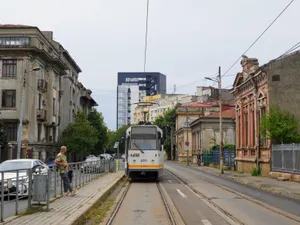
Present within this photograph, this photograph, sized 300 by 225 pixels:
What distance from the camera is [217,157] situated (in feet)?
181

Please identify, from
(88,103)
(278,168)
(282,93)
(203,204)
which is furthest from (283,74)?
(88,103)

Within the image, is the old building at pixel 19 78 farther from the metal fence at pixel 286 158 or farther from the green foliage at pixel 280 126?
the metal fence at pixel 286 158

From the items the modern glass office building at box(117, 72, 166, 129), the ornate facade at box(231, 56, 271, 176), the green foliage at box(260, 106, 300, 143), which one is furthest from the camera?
the modern glass office building at box(117, 72, 166, 129)

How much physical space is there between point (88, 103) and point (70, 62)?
2064 cm

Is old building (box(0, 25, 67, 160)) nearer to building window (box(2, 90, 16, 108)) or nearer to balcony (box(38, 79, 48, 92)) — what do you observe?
building window (box(2, 90, 16, 108))

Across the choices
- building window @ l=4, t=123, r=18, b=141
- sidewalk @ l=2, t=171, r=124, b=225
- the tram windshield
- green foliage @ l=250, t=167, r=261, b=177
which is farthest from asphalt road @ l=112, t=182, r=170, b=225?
building window @ l=4, t=123, r=18, b=141

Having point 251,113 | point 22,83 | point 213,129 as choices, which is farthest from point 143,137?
point 213,129

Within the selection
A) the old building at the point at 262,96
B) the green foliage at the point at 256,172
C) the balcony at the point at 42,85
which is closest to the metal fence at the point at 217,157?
the old building at the point at 262,96

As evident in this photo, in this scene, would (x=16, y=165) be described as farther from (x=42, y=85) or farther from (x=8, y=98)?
(x=42, y=85)

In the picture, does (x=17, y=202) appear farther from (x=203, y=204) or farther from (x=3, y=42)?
(x=3, y=42)

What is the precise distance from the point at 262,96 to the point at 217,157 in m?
22.0

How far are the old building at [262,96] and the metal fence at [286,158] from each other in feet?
4.54

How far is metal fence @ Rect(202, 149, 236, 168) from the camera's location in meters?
47.1

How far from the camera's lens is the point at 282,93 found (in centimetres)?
3259
